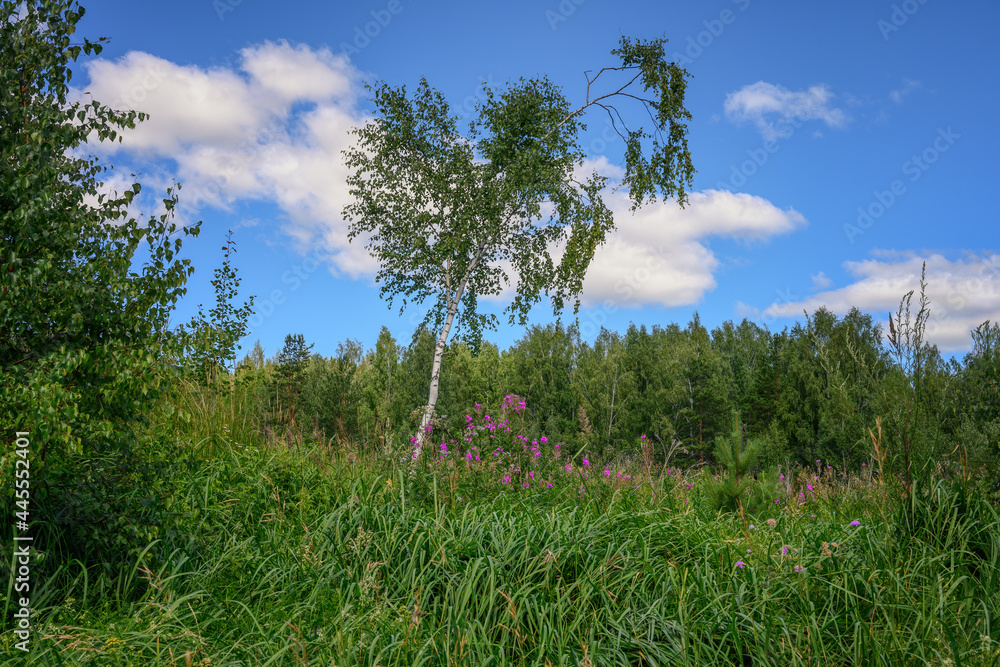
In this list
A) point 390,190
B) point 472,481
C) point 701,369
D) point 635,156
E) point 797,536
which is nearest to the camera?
point 797,536

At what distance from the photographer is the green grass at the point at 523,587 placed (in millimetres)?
2746

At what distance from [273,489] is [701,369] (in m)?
39.1

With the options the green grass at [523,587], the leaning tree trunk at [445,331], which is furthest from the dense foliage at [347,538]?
the leaning tree trunk at [445,331]

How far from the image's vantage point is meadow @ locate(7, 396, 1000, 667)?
2752 mm

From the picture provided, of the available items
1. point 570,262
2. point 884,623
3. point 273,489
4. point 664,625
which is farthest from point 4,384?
point 570,262

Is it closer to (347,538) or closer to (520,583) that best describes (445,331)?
(347,538)

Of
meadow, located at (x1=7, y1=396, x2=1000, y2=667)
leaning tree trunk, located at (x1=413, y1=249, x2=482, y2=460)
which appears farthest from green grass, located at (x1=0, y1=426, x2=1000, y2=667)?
leaning tree trunk, located at (x1=413, y1=249, x2=482, y2=460)

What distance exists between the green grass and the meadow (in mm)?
17

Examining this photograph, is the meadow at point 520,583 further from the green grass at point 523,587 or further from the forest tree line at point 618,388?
the forest tree line at point 618,388

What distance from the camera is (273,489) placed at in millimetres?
4734

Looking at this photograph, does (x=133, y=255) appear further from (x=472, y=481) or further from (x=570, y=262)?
(x=570, y=262)

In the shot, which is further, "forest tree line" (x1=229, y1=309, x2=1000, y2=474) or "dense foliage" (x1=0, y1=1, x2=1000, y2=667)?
"forest tree line" (x1=229, y1=309, x2=1000, y2=474)

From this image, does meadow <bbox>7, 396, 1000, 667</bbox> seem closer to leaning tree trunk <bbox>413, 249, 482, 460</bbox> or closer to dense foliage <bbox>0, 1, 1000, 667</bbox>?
dense foliage <bbox>0, 1, 1000, 667</bbox>

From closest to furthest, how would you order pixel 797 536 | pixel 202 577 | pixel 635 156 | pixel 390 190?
1. pixel 202 577
2. pixel 797 536
3. pixel 635 156
4. pixel 390 190
